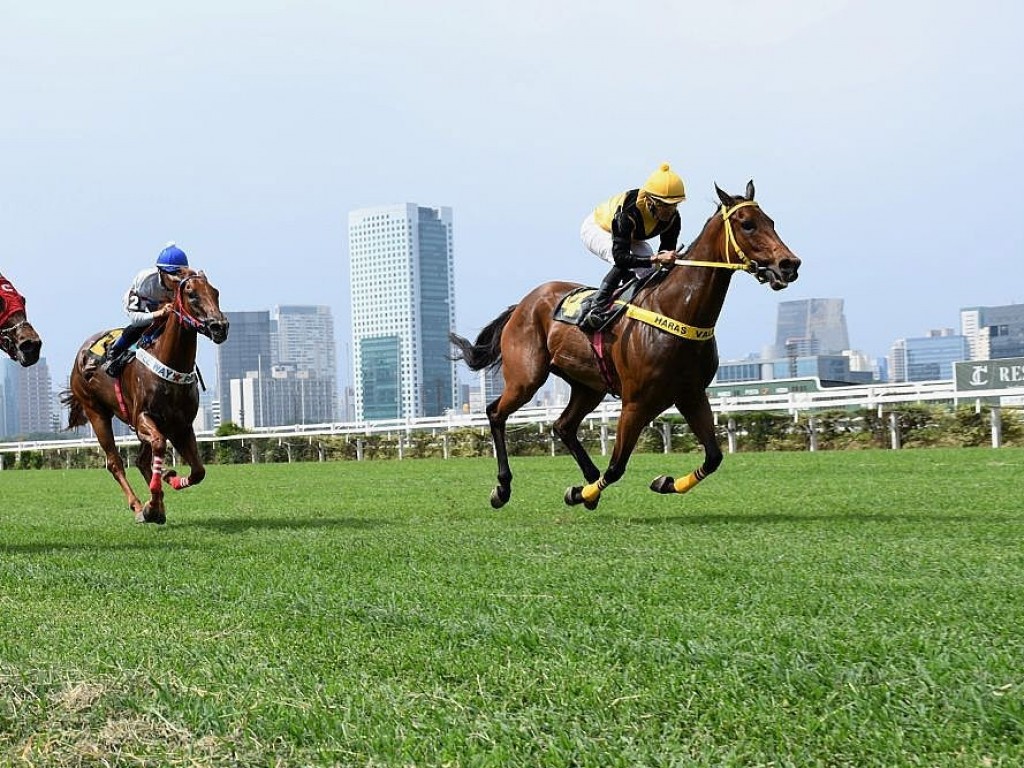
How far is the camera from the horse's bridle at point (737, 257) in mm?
7688

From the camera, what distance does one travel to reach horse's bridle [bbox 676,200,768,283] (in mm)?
7688

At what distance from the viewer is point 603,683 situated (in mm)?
3307

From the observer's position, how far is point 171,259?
9.45 metres

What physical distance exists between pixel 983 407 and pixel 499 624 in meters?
18.2

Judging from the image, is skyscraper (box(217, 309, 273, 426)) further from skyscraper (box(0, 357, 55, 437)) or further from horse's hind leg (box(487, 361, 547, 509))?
horse's hind leg (box(487, 361, 547, 509))

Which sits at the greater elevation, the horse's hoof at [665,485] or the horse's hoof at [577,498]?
the horse's hoof at [665,485]

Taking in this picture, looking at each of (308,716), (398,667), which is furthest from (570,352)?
(308,716)

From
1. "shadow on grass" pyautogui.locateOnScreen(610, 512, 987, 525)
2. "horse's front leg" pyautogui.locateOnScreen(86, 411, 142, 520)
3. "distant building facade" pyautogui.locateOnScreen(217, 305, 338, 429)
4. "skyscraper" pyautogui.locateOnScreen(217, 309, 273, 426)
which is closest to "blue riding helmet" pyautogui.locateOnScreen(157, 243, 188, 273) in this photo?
"horse's front leg" pyautogui.locateOnScreen(86, 411, 142, 520)

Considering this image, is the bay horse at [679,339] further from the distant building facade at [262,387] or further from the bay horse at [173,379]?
the distant building facade at [262,387]

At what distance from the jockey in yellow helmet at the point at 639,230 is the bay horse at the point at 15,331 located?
3800mm

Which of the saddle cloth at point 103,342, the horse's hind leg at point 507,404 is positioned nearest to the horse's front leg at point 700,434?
the horse's hind leg at point 507,404

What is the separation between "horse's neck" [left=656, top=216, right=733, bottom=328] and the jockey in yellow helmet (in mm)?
223

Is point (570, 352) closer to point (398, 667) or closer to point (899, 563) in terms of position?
point (899, 563)

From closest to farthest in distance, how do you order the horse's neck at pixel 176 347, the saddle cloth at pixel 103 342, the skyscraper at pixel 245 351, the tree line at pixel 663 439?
the horse's neck at pixel 176 347, the saddle cloth at pixel 103 342, the tree line at pixel 663 439, the skyscraper at pixel 245 351
